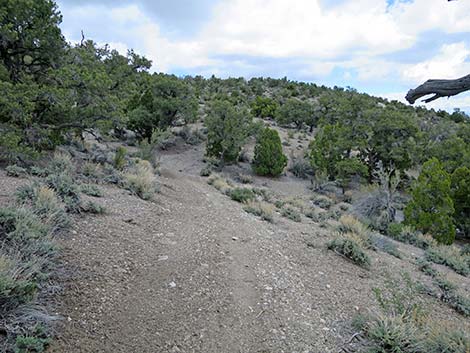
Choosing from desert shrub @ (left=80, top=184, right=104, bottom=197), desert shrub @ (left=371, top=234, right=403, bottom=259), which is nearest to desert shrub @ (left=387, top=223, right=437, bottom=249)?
desert shrub @ (left=371, top=234, right=403, bottom=259)

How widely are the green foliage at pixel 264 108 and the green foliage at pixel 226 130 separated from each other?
15185 millimetres

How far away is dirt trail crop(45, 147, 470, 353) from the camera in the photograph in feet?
12.7

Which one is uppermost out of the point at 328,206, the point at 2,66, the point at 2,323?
the point at 2,66

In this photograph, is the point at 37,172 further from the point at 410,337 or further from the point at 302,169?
the point at 302,169

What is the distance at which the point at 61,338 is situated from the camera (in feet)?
11.3

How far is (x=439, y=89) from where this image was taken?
9.00ft

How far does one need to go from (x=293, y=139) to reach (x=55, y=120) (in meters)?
23.9

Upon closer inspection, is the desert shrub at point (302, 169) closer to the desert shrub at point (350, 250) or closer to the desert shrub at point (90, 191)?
the desert shrub at point (350, 250)

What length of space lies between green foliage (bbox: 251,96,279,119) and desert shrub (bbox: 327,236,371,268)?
31.7 m

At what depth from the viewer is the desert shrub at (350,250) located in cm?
768

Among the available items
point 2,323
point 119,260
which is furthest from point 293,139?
point 2,323

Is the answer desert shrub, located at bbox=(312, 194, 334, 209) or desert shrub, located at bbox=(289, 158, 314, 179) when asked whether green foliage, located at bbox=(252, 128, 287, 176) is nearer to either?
desert shrub, located at bbox=(289, 158, 314, 179)

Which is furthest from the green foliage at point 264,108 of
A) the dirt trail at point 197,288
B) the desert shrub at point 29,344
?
the desert shrub at point 29,344

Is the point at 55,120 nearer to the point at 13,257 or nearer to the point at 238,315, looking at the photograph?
the point at 13,257
